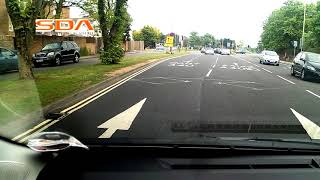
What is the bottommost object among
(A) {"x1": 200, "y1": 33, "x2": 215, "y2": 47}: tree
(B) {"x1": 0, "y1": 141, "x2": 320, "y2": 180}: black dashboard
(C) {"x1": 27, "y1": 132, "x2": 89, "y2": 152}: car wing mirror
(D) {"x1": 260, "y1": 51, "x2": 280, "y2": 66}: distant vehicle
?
(A) {"x1": 200, "y1": 33, "x2": 215, "y2": 47}: tree

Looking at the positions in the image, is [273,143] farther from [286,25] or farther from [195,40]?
[195,40]

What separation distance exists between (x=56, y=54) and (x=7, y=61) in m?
7.39

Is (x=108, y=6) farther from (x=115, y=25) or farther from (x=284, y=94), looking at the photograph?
(x=284, y=94)

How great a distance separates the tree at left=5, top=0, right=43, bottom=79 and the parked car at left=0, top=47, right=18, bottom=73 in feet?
21.6

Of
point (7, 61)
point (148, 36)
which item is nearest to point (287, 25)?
point (7, 61)

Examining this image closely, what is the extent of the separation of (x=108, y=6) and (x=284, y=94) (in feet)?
89.6

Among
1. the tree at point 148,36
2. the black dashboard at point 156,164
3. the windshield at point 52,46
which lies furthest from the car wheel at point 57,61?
the tree at point 148,36

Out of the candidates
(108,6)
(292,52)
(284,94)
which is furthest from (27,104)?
(292,52)

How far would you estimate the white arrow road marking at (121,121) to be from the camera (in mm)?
9445

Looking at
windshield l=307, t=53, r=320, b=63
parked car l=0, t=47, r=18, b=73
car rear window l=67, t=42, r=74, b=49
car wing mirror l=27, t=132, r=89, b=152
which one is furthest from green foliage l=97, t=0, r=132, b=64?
car wing mirror l=27, t=132, r=89, b=152

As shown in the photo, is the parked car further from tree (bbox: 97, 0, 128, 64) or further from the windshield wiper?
the windshield wiper

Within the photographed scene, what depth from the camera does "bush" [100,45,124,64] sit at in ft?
102

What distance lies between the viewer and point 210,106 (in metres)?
13.2

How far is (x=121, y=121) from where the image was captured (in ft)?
34.7
